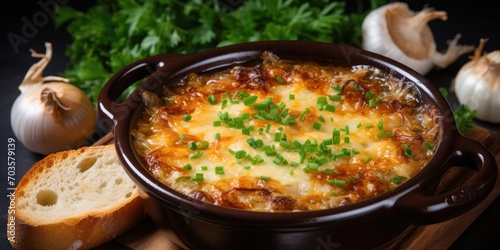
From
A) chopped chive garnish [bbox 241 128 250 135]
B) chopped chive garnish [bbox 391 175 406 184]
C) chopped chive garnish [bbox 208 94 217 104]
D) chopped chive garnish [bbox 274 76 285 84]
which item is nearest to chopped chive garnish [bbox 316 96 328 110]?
chopped chive garnish [bbox 274 76 285 84]

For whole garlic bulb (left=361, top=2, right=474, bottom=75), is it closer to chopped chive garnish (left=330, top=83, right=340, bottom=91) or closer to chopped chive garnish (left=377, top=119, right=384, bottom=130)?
chopped chive garnish (left=330, top=83, right=340, bottom=91)

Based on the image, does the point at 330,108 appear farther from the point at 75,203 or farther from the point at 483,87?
the point at 483,87

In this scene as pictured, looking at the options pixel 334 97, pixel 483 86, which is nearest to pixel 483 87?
pixel 483 86

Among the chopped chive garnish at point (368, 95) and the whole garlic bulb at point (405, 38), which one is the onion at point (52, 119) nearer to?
the chopped chive garnish at point (368, 95)

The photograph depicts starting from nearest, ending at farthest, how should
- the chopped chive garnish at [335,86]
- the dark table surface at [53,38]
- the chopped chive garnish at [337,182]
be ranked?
the chopped chive garnish at [337,182]
the chopped chive garnish at [335,86]
the dark table surface at [53,38]

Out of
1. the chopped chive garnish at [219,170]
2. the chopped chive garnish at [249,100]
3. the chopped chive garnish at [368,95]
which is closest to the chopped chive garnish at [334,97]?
the chopped chive garnish at [368,95]

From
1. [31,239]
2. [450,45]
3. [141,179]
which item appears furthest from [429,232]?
[450,45]
